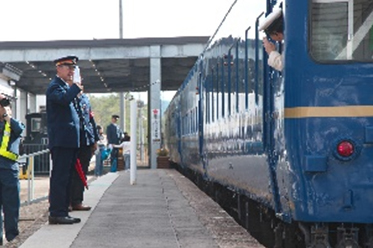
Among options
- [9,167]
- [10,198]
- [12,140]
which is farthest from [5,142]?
[10,198]

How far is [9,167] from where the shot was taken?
985 centimetres

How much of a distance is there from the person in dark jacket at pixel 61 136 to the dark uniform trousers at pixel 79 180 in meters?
1.49

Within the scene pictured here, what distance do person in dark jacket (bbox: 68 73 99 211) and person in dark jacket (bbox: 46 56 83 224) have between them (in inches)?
34.1

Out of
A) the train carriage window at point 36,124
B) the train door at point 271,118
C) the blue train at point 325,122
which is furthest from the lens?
the train carriage window at point 36,124

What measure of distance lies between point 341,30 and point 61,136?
3.90 m

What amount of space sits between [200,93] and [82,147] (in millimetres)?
5573

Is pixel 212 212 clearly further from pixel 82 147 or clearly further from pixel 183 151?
pixel 183 151

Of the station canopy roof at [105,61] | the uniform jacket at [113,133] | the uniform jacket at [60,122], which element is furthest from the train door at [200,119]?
the station canopy roof at [105,61]

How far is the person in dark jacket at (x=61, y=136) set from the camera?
915cm

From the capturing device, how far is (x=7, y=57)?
32.9 metres

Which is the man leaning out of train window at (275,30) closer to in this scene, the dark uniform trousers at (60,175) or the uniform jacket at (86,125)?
the dark uniform trousers at (60,175)

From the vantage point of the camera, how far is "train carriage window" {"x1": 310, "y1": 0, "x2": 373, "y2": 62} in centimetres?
620

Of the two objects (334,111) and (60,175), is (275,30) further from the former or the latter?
(60,175)

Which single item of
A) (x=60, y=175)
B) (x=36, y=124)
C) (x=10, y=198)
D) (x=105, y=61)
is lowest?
Answer: (x=10, y=198)
